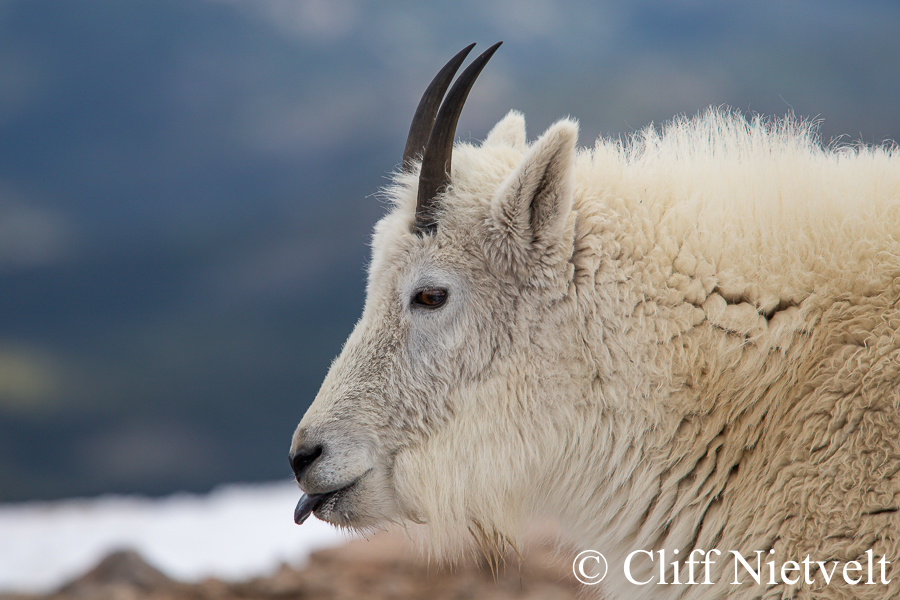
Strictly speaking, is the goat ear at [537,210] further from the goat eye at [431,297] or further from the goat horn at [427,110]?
the goat horn at [427,110]

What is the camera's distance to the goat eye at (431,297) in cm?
281

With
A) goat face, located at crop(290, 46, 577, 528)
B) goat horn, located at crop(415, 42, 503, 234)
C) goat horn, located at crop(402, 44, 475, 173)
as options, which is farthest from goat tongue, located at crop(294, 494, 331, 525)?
goat horn, located at crop(402, 44, 475, 173)

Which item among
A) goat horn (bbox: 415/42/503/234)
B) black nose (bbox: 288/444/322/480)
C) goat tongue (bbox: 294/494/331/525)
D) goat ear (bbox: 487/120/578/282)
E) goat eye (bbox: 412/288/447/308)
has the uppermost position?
goat horn (bbox: 415/42/503/234)

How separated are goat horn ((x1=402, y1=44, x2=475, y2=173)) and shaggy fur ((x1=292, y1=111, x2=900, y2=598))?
→ 0.93ft

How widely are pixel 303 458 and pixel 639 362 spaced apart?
143cm

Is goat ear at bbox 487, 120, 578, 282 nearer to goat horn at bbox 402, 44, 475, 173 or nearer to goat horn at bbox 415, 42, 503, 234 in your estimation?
goat horn at bbox 415, 42, 503, 234

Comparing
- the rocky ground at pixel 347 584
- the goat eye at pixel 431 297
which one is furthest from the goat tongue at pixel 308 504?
the rocky ground at pixel 347 584

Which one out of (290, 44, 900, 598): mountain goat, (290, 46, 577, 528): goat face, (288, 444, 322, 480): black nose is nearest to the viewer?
(290, 44, 900, 598): mountain goat

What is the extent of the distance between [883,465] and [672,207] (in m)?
1.20

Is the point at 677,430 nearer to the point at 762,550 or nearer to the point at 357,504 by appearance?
the point at 762,550

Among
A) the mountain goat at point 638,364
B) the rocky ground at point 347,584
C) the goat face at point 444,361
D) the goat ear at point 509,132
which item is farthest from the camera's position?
the rocky ground at point 347,584

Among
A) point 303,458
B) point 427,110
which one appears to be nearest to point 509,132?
point 427,110

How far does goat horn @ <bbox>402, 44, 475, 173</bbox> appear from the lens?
307cm

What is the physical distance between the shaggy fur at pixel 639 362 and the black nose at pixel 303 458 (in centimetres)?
3
